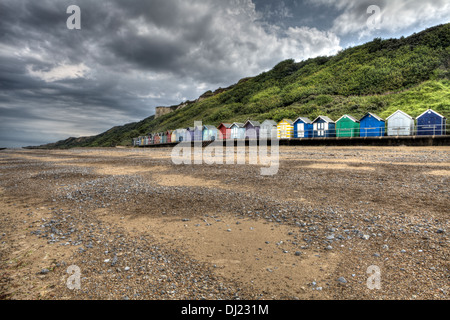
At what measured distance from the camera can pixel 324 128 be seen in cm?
3931

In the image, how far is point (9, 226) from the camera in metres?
6.39

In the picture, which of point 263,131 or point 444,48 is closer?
point 263,131

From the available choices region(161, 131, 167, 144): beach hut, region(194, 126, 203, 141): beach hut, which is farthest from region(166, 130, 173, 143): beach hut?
region(194, 126, 203, 141): beach hut

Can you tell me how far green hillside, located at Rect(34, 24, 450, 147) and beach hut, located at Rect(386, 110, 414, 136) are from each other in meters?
8.24

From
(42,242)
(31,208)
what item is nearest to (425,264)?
(42,242)

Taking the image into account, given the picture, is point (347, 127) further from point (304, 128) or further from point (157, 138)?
point (157, 138)

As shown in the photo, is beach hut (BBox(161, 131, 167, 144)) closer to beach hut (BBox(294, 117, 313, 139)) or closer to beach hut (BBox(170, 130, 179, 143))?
beach hut (BBox(170, 130, 179, 143))

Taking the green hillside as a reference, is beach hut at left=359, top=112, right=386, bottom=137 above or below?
below

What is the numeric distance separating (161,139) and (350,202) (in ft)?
246

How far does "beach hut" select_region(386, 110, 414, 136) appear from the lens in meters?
32.0

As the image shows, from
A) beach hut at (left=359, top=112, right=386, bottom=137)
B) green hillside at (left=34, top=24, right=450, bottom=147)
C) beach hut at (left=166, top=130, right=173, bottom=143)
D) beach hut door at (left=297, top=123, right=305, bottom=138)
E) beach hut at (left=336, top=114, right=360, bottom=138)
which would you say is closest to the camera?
beach hut at (left=359, top=112, right=386, bottom=137)

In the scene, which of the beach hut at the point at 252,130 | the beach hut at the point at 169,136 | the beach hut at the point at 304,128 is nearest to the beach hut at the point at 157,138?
the beach hut at the point at 169,136

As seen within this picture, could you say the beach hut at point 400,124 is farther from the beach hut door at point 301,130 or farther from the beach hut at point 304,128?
the beach hut door at point 301,130
